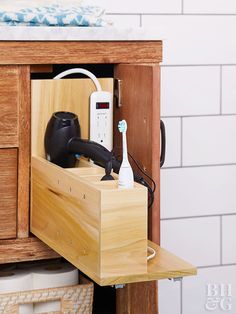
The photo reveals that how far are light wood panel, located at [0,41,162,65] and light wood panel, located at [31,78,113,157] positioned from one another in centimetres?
A: 5

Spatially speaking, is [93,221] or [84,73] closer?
[93,221]

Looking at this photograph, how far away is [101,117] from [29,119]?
6.0 inches

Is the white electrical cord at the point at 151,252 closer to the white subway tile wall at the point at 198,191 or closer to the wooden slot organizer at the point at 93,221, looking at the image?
the wooden slot organizer at the point at 93,221

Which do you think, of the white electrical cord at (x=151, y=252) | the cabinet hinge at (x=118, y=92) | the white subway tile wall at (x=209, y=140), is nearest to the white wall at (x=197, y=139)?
the white subway tile wall at (x=209, y=140)

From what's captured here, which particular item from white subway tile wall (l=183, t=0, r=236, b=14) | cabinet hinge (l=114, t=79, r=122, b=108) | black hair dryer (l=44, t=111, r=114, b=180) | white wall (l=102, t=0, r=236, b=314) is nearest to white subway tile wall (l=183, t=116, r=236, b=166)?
white wall (l=102, t=0, r=236, b=314)

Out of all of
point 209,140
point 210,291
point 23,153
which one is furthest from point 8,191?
point 210,291

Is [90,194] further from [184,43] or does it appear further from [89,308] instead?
[184,43]

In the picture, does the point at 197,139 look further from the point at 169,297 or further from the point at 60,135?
the point at 60,135

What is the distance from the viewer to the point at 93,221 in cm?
121

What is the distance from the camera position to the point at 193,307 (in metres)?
2.15

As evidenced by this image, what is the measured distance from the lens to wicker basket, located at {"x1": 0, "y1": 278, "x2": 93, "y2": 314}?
1.49 m

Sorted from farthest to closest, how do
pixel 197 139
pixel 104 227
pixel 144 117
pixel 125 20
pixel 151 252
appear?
pixel 197 139 < pixel 125 20 < pixel 144 117 < pixel 151 252 < pixel 104 227

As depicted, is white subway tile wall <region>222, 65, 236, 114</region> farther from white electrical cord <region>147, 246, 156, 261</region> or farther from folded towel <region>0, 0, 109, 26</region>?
white electrical cord <region>147, 246, 156, 261</region>

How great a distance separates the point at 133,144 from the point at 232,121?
0.66 metres
